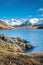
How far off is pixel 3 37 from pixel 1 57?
108ft

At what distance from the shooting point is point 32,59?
39.0 ft

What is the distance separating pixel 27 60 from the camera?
38.6 feet

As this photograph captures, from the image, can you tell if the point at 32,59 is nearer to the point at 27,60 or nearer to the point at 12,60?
the point at 27,60

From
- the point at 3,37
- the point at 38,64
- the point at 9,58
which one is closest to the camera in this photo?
the point at 38,64

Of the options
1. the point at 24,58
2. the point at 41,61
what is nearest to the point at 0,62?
the point at 24,58

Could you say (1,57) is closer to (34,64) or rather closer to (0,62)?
(0,62)

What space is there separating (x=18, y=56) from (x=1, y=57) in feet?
3.64

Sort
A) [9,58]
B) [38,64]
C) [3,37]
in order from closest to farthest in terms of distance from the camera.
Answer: [38,64] → [9,58] → [3,37]

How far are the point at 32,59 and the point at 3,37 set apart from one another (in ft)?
109

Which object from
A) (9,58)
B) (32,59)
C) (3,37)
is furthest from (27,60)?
(3,37)

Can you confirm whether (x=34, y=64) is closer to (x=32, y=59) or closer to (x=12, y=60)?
(x=32, y=59)

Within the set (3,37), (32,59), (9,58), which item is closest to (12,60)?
(9,58)

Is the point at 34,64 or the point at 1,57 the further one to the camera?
the point at 1,57

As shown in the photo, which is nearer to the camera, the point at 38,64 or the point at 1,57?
the point at 38,64
